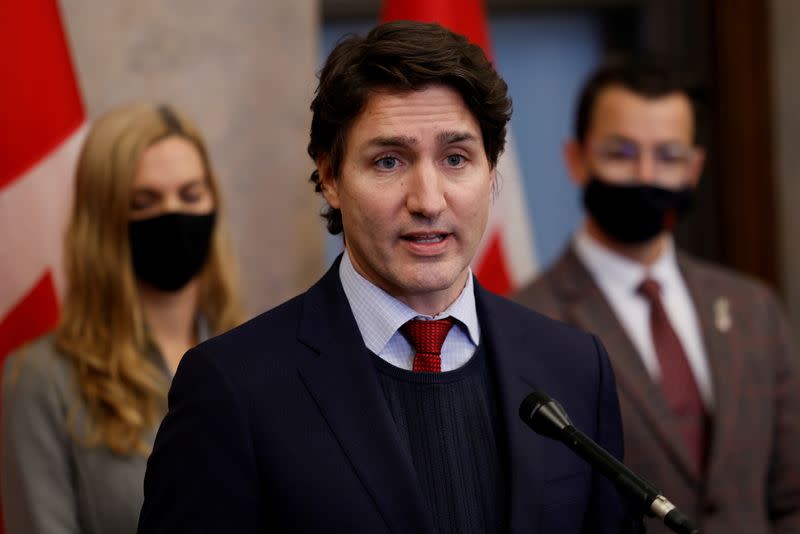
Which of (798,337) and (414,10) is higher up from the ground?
(414,10)

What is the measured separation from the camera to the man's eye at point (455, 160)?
1.69 metres

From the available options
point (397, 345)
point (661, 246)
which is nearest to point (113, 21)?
point (661, 246)

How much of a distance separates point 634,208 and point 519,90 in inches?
71.4

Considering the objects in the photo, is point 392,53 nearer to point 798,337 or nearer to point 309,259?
point 309,259

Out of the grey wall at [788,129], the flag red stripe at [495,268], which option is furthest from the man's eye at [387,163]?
the grey wall at [788,129]

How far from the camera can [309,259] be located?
3676 mm

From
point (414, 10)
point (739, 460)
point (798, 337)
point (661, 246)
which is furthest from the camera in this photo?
point (798, 337)

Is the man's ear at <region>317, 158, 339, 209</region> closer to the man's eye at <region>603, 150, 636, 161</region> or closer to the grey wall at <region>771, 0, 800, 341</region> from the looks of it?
the man's eye at <region>603, 150, 636, 161</region>

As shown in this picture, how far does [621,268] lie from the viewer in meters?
2.99

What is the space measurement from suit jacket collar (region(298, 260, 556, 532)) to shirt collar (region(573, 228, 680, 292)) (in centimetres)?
121

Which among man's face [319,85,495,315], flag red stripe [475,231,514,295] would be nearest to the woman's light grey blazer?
man's face [319,85,495,315]

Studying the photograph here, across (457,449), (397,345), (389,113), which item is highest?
(389,113)

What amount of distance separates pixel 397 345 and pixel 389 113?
14.1 inches

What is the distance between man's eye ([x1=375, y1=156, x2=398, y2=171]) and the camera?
167cm
